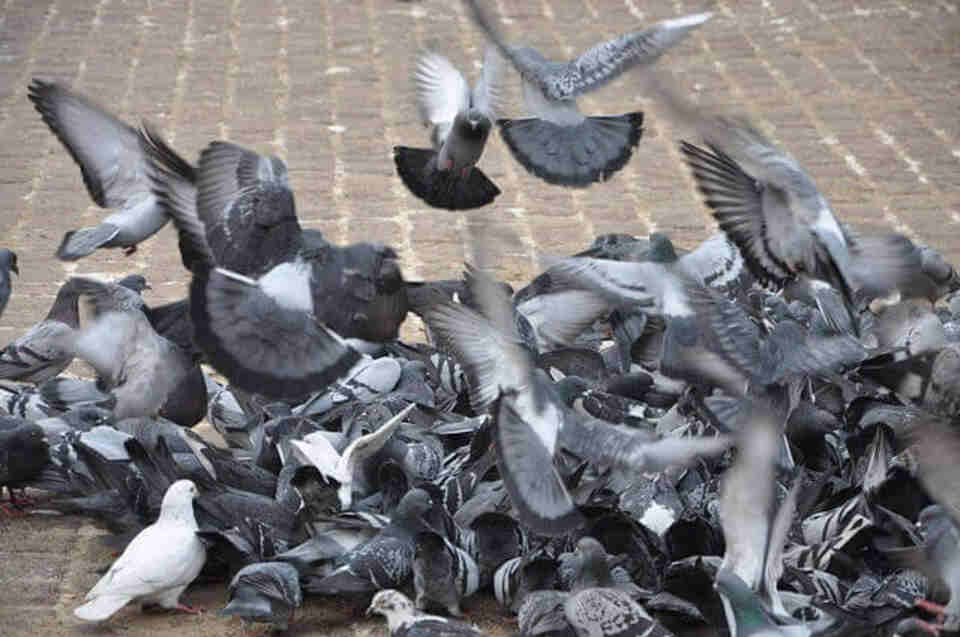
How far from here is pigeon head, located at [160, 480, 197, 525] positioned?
4676mm

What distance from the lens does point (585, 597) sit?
167 inches

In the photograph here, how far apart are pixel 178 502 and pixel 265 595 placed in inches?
17.7

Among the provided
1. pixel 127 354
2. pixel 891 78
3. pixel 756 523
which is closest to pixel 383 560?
pixel 756 523

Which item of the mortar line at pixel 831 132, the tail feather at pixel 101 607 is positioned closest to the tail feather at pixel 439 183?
the tail feather at pixel 101 607

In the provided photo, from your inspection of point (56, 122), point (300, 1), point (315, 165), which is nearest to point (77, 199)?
point (315, 165)

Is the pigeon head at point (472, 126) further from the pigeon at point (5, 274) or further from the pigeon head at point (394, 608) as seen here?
the pigeon head at point (394, 608)

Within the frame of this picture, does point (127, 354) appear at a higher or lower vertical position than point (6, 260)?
higher

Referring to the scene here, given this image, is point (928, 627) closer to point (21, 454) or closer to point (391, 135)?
point (21, 454)

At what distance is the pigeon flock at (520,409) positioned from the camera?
176 inches

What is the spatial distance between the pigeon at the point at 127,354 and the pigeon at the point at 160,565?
2.48ft

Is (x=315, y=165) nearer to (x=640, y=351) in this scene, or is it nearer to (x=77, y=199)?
(x=77, y=199)

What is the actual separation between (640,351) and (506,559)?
1.34 metres

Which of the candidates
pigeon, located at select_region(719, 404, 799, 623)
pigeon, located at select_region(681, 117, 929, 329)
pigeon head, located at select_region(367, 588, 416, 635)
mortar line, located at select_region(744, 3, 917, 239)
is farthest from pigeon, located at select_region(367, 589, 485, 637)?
mortar line, located at select_region(744, 3, 917, 239)

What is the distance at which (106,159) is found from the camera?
5.84 m
